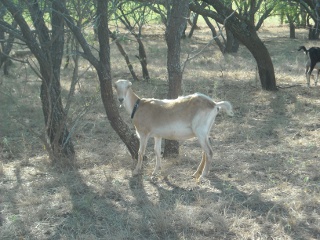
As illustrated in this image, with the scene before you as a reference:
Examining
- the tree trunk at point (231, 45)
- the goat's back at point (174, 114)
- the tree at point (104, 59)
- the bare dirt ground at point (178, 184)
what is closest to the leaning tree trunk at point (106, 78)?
the tree at point (104, 59)

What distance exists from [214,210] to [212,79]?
9574 millimetres

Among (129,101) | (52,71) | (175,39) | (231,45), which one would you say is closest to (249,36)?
(175,39)

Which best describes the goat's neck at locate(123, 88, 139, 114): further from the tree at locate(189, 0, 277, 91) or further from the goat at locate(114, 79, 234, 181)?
the tree at locate(189, 0, 277, 91)

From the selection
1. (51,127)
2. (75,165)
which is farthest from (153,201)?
(51,127)

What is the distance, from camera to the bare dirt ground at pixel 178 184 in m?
5.12

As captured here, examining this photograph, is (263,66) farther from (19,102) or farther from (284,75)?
(19,102)

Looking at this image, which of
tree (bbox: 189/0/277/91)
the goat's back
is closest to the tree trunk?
tree (bbox: 189/0/277/91)

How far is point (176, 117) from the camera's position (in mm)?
6613

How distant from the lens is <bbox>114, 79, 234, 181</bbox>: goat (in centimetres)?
649

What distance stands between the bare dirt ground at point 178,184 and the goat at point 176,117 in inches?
17.8

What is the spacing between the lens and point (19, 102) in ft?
41.4

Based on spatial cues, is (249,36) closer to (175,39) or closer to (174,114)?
(175,39)

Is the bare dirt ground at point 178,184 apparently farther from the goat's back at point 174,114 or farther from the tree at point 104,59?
the goat's back at point 174,114

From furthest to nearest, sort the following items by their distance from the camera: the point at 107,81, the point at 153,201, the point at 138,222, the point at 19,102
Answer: the point at 19,102 < the point at 107,81 < the point at 153,201 < the point at 138,222
